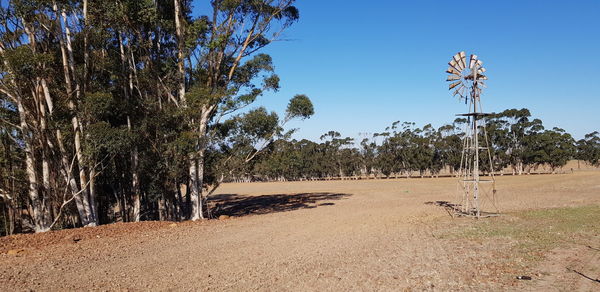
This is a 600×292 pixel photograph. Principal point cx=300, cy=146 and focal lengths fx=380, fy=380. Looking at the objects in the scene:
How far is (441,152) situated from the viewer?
3012 inches

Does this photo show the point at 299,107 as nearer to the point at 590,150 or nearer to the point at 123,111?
the point at 123,111

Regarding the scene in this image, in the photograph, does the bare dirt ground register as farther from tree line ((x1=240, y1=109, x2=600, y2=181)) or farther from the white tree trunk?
tree line ((x1=240, y1=109, x2=600, y2=181))

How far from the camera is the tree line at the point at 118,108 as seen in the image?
1405 centimetres

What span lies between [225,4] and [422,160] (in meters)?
65.5

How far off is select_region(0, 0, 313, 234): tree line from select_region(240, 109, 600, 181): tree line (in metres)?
36.8

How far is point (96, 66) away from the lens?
53.0ft

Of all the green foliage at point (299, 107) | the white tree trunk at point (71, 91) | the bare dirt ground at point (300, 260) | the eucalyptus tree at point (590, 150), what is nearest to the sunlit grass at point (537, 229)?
the bare dirt ground at point (300, 260)

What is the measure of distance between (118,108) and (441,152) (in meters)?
70.8

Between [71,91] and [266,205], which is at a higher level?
[71,91]

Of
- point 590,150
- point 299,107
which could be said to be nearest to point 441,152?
point 590,150

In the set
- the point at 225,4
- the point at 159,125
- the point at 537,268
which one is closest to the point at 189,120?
the point at 159,125

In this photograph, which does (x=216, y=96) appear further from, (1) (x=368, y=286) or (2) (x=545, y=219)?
(2) (x=545, y=219)

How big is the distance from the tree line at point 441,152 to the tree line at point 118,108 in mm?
36771

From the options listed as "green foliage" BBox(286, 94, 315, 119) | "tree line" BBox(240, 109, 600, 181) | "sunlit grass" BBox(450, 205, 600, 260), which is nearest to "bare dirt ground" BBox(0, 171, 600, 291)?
"sunlit grass" BBox(450, 205, 600, 260)
